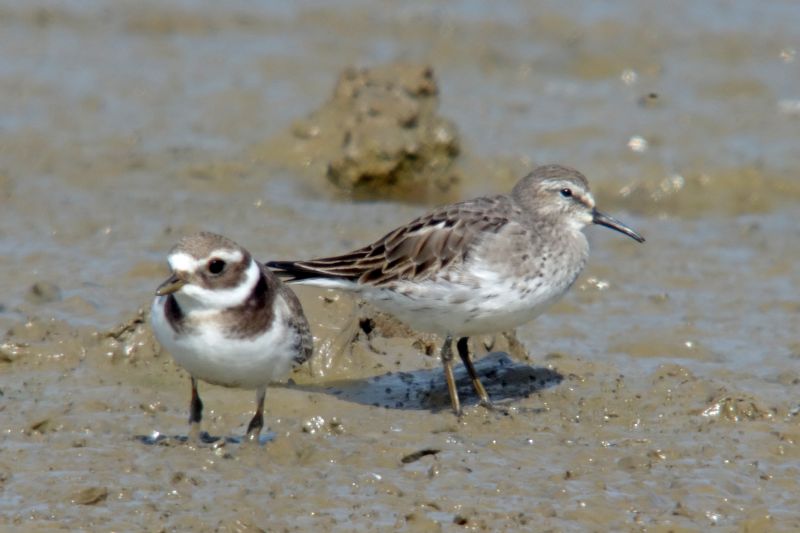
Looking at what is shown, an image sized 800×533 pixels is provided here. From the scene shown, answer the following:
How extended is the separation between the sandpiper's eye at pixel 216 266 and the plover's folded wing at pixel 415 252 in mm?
1727

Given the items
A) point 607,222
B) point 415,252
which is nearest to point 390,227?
point 607,222

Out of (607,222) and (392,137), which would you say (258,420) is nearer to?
(607,222)

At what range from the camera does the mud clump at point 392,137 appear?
14.3 metres

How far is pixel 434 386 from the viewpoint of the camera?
9820 millimetres

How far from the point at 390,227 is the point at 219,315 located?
5.37 meters

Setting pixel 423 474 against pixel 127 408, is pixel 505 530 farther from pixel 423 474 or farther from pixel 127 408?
pixel 127 408

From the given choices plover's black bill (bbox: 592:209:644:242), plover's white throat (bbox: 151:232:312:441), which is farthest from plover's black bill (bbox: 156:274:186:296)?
plover's black bill (bbox: 592:209:644:242)

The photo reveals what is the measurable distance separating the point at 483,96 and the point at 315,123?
3.14 m

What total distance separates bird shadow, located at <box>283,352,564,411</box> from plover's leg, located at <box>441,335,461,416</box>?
0.66 ft

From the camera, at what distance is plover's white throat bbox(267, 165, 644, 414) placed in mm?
9250

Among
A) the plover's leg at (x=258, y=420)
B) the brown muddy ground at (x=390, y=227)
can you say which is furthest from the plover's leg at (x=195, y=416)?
the plover's leg at (x=258, y=420)

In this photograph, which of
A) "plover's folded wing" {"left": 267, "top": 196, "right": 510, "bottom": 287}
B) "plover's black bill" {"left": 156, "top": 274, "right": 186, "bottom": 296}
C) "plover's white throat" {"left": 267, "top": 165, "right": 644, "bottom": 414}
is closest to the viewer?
"plover's black bill" {"left": 156, "top": 274, "right": 186, "bottom": 296}

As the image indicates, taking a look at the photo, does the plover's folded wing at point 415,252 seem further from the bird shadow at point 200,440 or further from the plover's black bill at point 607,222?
the bird shadow at point 200,440

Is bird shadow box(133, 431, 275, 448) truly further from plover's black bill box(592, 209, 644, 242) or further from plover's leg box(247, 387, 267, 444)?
plover's black bill box(592, 209, 644, 242)
